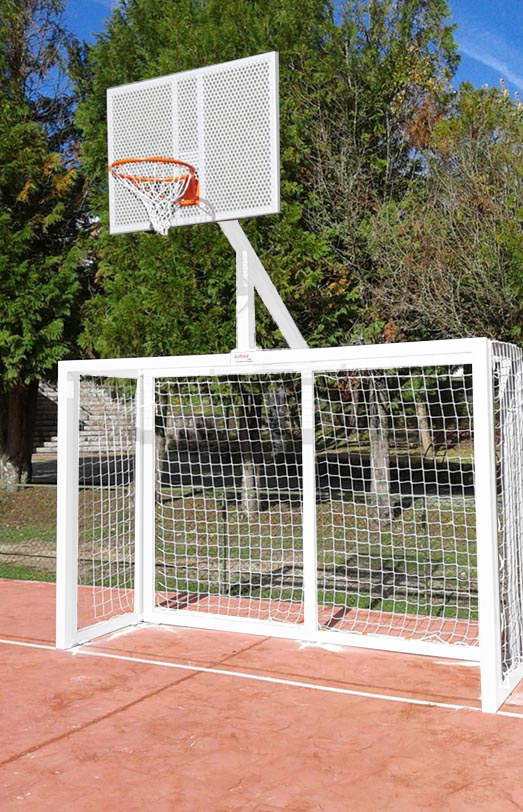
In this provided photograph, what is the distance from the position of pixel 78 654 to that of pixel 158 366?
2531mm

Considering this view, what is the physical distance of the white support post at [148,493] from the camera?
8.34m

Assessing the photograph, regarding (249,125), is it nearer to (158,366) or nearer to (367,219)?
(158,366)

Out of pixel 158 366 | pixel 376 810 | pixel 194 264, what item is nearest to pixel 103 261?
pixel 194 264

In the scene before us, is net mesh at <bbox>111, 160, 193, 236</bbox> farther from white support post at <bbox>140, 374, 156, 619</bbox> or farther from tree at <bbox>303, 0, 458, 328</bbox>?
tree at <bbox>303, 0, 458, 328</bbox>

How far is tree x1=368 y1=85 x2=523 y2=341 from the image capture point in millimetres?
11992

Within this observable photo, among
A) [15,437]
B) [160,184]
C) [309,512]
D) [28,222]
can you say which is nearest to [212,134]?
[160,184]

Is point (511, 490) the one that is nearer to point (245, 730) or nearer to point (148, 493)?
point (245, 730)

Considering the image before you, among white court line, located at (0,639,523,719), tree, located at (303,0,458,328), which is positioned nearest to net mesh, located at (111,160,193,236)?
white court line, located at (0,639,523,719)

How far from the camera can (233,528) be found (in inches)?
557

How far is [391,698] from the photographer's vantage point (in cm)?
614

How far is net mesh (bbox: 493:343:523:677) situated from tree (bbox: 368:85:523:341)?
5424mm

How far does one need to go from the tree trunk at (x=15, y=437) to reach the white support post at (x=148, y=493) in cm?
1081

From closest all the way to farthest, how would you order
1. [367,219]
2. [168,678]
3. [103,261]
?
[168,678], [367,219], [103,261]

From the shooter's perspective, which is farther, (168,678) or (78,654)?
(78,654)
